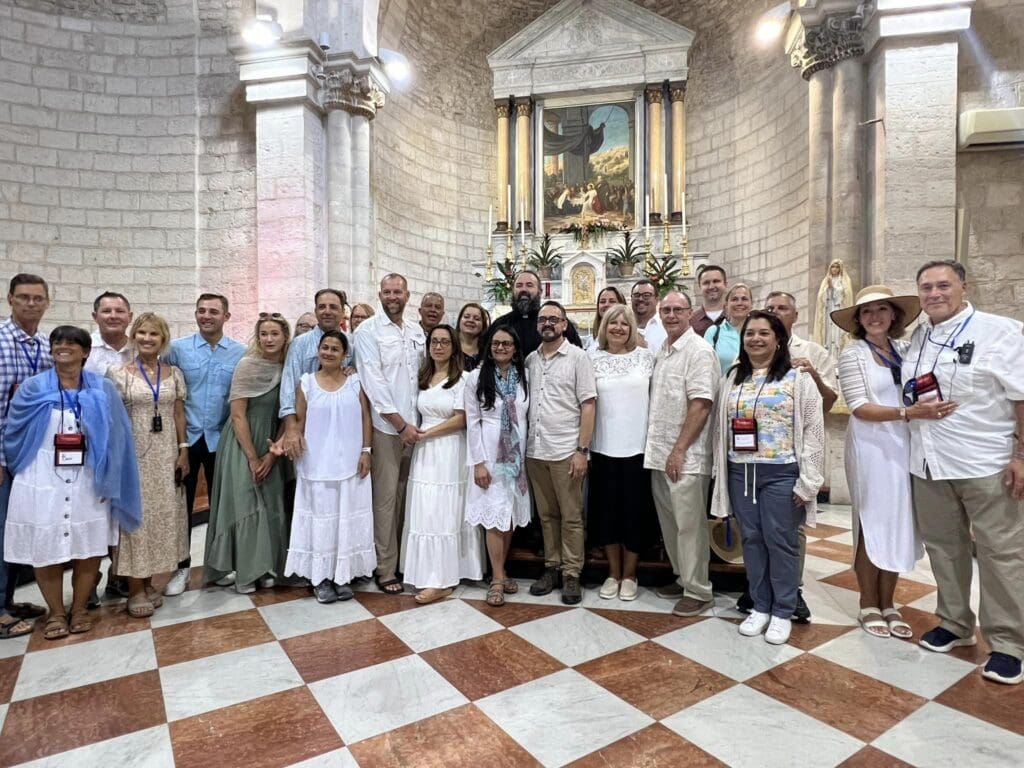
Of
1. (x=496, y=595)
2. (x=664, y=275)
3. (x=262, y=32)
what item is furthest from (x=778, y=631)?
(x=262, y=32)

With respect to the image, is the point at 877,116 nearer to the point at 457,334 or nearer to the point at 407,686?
the point at 457,334

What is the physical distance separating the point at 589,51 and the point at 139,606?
9694 mm

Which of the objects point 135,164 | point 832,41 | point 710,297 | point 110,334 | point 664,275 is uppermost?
point 832,41

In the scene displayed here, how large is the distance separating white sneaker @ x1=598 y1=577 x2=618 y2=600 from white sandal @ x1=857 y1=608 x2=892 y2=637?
1153 mm

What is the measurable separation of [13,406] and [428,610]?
211cm

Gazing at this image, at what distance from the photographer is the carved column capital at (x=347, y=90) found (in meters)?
6.56

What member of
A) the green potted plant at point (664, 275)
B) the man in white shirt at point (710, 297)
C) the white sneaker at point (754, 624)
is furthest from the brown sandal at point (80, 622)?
the green potted plant at point (664, 275)

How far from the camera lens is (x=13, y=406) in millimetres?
2529

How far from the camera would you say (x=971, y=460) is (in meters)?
2.29

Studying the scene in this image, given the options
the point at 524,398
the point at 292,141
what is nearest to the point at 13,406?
the point at 524,398

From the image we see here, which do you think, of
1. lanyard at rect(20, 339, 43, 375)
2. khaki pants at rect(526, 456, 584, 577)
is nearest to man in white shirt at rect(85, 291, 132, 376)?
lanyard at rect(20, 339, 43, 375)

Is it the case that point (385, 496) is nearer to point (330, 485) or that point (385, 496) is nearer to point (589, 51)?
point (330, 485)

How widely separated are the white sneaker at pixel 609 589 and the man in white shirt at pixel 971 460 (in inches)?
53.8

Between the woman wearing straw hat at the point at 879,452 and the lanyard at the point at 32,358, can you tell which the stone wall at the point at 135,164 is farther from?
the woman wearing straw hat at the point at 879,452
